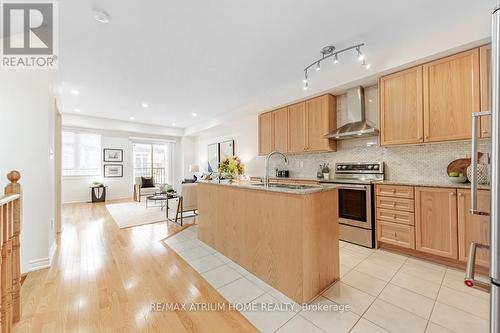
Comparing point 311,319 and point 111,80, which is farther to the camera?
point 111,80

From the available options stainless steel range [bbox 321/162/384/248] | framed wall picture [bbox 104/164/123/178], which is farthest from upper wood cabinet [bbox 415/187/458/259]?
framed wall picture [bbox 104/164/123/178]

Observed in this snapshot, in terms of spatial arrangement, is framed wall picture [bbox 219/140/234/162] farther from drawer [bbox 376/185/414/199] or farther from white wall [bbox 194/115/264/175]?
drawer [bbox 376/185/414/199]

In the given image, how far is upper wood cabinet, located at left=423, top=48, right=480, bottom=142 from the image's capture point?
2.24 meters

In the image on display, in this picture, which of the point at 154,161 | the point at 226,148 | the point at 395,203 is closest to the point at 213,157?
the point at 226,148

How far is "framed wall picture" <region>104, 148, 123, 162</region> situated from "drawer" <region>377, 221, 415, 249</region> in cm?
802

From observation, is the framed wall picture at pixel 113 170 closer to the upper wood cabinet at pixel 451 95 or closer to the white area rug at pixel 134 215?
the white area rug at pixel 134 215

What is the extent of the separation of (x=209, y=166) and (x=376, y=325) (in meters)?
6.88

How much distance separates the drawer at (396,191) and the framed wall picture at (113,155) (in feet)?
26.1

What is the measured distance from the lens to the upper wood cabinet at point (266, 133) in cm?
466

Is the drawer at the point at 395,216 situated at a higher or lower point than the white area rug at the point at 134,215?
higher

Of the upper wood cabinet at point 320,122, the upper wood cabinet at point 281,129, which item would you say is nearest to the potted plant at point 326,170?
the upper wood cabinet at point 320,122

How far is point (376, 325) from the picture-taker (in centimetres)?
147

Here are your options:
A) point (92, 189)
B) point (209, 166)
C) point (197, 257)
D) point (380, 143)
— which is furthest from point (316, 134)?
point (92, 189)

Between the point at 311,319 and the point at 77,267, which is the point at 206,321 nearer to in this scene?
the point at 311,319
